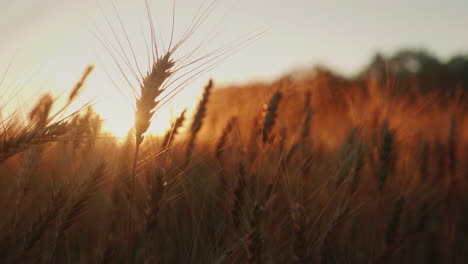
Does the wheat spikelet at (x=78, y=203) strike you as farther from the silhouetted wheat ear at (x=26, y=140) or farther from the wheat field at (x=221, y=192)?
the silhouetted wheat ear at (x=26, y=140)

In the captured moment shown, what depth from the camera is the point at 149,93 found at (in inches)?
37.9

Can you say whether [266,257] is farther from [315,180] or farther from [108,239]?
[315,180]

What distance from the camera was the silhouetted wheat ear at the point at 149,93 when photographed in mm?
926

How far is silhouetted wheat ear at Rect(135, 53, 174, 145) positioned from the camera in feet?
3.04

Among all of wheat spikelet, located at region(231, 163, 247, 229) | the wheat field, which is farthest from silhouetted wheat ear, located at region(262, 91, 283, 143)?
wheat spikelet, located at region(231, 163, 247, 229)

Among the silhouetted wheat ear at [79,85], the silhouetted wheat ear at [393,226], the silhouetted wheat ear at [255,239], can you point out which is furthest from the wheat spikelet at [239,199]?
the silhouetted wheat ear at [79,85]

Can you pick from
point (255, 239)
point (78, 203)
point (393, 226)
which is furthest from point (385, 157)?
point (78, 203)

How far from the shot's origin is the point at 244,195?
1.10 meters

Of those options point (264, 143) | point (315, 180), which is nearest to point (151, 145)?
point (264, 143)

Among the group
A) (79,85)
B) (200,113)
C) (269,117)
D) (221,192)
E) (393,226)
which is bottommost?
(393,226)

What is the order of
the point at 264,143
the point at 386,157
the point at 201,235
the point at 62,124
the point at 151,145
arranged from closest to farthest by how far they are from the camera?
the point at 62,124 < the point at 151,145 < the point at 201,235 < the point at 386,157 < the point at 264,143

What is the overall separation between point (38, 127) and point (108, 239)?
347mm

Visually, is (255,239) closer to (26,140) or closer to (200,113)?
(26,140)

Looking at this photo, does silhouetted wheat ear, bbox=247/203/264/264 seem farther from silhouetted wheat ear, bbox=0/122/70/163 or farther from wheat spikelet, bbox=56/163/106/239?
silhouetted wheat ear, bbox=0/122/70/163
